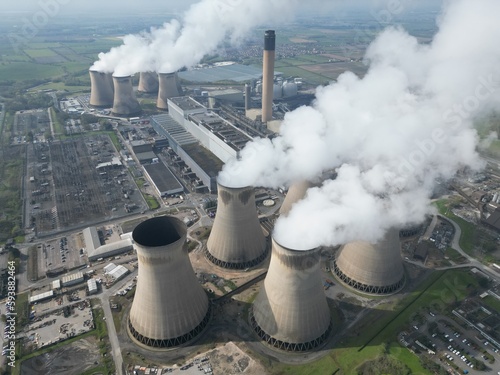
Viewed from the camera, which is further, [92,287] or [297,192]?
[297,192]

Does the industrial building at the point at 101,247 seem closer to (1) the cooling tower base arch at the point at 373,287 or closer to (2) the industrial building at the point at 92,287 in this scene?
(2) the industrial building at the point at 92,287

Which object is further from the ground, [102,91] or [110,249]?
[102,91]

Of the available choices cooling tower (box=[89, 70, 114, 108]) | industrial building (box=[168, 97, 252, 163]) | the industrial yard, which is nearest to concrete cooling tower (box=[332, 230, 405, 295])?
industrial building (box=[168, 97, 252, 163])

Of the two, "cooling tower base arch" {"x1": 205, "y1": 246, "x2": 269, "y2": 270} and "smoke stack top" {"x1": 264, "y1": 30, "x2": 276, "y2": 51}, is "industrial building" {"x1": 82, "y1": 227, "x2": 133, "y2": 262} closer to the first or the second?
"cooling tower base arch" {"x1": 205, "y1": 246, "x2": 269, "y2": 270}

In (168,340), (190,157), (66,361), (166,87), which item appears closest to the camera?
(66,361)

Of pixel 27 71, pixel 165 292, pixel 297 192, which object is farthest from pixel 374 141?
pixel 27 71

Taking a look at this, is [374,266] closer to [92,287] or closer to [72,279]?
[92,287]

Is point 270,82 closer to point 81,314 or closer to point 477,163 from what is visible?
point 477,163

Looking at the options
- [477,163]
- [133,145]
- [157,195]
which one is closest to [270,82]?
[133,145]
